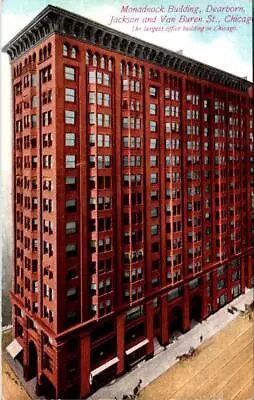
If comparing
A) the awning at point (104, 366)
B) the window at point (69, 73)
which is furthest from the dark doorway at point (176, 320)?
the window at point (69, 73)

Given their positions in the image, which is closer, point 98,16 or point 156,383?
point 98,16

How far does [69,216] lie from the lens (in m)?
4.46

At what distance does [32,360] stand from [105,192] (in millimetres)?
2013

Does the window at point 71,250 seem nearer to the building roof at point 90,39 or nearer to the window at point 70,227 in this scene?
the window at point 70,227

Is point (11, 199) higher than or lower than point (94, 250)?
higher

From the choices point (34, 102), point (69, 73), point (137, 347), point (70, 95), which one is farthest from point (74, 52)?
point (137, 347)

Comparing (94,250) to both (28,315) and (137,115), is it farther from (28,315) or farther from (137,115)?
(137,115)

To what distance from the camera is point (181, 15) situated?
4777 millimetres

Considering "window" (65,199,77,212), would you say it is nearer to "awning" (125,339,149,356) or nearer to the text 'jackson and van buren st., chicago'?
"awning" (125,339,149,356)

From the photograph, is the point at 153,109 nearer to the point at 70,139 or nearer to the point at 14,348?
the point at 70,139

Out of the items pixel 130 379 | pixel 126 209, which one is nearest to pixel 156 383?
pixel 130 379

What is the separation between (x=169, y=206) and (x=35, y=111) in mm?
2005

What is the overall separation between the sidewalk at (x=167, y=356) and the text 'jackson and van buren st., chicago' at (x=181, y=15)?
3.58m

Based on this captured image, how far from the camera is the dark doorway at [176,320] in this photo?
5345 millimetres
